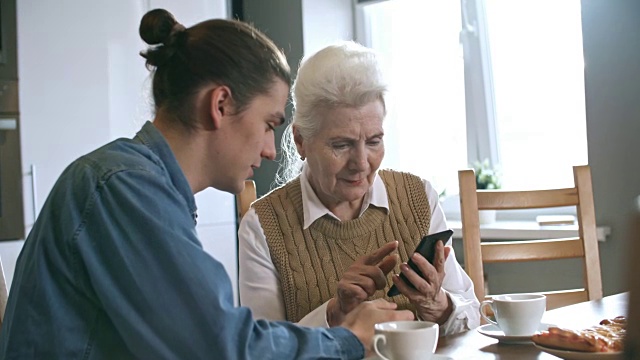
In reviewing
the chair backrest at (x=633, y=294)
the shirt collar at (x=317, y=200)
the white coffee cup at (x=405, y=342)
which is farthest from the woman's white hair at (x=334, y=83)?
the chair backrest at (x=633, y=294)

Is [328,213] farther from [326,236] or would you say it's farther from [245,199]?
[245,199]

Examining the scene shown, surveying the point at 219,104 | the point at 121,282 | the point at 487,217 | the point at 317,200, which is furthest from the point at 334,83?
the point at 487,217

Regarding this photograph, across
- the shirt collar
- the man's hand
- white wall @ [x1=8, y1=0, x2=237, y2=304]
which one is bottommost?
the man's hand

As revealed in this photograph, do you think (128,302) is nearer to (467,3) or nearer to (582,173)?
(582,173)

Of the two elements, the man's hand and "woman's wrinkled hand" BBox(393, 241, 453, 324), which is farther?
"woman's wrinkled hand" BBox(393, 241, 453, 324)

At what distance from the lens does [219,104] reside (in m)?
1.09

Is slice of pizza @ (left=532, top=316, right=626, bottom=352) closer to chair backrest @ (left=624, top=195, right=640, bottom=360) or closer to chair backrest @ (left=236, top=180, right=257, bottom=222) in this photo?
chair backrest @ (left=624, top=195, right=640, bottom=360)

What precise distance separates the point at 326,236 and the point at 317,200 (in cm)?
8

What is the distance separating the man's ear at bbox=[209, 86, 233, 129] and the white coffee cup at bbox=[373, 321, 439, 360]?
0.37m

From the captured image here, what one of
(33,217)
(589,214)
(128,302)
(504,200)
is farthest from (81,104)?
(128,302)

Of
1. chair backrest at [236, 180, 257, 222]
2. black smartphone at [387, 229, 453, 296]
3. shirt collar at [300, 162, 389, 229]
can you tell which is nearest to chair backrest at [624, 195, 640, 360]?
black smartphone at [387, 229, 453, 296]

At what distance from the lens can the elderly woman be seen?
1.69 meters

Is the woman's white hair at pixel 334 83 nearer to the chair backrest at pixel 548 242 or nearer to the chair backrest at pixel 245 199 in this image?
the chair backrest at pixel 245 199

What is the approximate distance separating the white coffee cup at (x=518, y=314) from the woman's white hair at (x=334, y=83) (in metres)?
0.63
